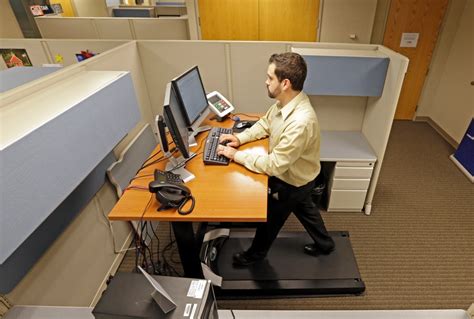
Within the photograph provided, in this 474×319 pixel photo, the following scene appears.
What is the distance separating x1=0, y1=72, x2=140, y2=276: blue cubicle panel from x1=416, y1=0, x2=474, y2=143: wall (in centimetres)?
367

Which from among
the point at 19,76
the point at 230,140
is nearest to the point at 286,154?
the point at 230,140

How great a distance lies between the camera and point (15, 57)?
239 centimetres

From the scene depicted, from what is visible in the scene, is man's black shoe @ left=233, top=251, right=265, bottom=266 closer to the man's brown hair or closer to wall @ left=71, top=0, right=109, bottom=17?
the man's brown hair

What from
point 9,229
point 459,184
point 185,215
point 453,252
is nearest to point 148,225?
point 185,215

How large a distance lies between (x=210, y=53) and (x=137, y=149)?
1007 mm

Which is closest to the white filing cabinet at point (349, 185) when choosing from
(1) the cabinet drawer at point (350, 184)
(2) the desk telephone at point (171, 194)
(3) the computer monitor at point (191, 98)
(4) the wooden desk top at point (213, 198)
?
(1) the cabinet drawer at point (350, 184)

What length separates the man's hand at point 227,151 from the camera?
1574 mm

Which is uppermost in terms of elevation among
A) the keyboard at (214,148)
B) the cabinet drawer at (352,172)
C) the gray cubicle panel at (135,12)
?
the gray cubicle panel at (135,12)

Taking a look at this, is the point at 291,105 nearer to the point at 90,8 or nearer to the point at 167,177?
the point at 167,177

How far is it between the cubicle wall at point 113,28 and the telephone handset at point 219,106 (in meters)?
1.79

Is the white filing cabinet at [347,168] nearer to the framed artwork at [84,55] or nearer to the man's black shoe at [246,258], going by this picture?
the man's black shoe at [246,258]

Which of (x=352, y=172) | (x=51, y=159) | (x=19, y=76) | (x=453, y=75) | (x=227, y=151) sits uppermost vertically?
(x=19, y=76)

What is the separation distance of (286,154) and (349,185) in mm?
1151

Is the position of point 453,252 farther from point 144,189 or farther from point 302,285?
point 144,189
